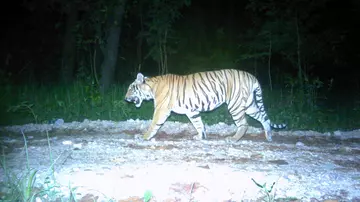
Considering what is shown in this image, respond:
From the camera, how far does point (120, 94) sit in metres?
11.3

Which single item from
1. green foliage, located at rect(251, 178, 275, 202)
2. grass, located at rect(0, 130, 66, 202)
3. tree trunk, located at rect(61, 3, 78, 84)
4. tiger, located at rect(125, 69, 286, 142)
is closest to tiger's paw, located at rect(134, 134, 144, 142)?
tiger, located at rect(125, 69, 286, 142)

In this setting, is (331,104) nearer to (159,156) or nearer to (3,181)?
(159,156)

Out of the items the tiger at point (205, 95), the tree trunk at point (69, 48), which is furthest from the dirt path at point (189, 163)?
the tree trunk at point (69, 48)

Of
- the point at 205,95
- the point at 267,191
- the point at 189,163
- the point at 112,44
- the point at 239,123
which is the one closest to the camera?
the point at 267,191

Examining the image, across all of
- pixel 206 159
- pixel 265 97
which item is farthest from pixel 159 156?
pixel 265 97

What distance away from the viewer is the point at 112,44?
12953 mm

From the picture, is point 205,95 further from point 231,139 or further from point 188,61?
point 188,61

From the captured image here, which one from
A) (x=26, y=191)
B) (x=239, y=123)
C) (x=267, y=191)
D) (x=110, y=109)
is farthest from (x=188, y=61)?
(x=26, y=191)

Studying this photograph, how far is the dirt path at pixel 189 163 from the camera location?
15.7ft

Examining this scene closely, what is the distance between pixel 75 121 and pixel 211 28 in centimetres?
1517

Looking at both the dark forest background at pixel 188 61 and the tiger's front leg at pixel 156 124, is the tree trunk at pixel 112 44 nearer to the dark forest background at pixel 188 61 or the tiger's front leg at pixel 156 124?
the dark forest background at pixel 188 61

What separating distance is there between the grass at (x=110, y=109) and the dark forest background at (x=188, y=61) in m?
0.02

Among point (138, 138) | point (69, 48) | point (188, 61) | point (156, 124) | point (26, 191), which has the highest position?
point (69, 48)

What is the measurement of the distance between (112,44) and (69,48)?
2.72 m
